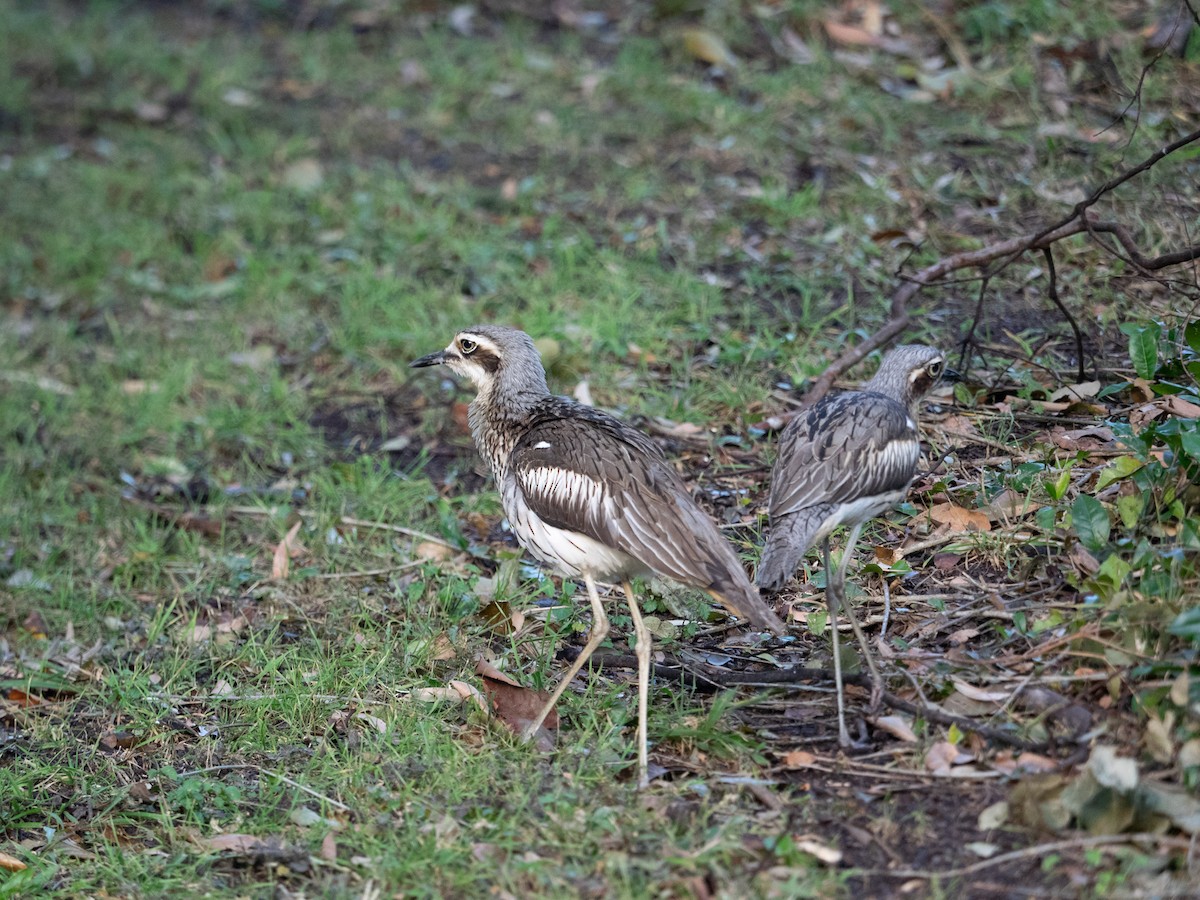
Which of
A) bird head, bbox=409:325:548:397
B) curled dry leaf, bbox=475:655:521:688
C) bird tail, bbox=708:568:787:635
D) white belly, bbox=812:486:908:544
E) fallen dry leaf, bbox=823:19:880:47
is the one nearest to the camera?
bird tail, bbox=708:568:787:635

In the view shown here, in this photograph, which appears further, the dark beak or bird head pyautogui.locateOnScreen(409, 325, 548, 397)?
the dark beak

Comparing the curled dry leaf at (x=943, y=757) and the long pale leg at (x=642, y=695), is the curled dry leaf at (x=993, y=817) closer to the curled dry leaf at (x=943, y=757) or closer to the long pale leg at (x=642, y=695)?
the curled dry leaf at (x=943, y=757)

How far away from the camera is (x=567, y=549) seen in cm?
462

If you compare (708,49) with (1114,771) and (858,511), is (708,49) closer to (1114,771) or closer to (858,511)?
(858,511)

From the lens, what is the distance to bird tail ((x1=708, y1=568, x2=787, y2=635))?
4176 millimetres

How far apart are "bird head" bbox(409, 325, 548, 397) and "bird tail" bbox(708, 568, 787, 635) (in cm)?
126

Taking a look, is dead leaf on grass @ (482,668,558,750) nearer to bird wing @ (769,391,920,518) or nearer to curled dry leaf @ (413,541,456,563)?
bird wing @ (769,391,920,518)

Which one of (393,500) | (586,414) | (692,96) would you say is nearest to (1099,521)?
(586,414)

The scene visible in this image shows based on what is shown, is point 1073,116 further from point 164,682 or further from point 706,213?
point 164,682

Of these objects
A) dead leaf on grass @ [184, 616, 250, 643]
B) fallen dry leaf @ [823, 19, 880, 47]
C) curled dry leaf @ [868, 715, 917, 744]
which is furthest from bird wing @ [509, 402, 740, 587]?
fallen dry leaf @ [823, 19, 880, 47]

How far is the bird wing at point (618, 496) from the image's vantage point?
14.4 feet

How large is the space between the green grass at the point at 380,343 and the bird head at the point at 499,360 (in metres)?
0.89

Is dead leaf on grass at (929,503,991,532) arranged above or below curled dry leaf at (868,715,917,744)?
above

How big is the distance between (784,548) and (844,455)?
0.41m
